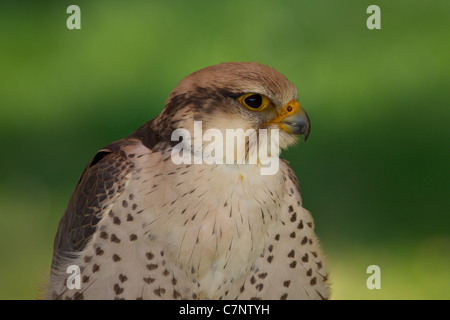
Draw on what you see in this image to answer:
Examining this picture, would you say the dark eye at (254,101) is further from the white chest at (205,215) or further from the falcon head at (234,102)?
the white chest at (205,215)

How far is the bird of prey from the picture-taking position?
2436mm

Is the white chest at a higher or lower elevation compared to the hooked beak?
lower

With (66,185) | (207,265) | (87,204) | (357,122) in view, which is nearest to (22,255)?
(66,185)

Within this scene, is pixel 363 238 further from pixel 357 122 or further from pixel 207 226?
pixel 207 226

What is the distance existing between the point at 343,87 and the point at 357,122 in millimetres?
277

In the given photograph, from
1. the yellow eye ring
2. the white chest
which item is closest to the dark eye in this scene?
the yellow eye ring

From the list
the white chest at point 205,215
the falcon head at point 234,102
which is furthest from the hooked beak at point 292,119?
the white chest at point 205,215

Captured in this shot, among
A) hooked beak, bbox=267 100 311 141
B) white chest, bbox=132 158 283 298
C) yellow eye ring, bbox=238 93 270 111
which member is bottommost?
white chest, bbox=132 158 283 298

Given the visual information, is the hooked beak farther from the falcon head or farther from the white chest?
the white chest

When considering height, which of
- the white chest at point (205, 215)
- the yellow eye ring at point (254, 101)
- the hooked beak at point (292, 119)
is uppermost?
the yellow eye ring at point (254, 101)

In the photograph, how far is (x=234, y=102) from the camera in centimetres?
242

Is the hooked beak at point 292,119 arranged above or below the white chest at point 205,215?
above

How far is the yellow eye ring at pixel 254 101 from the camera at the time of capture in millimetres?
2418

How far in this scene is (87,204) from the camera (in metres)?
2.66
